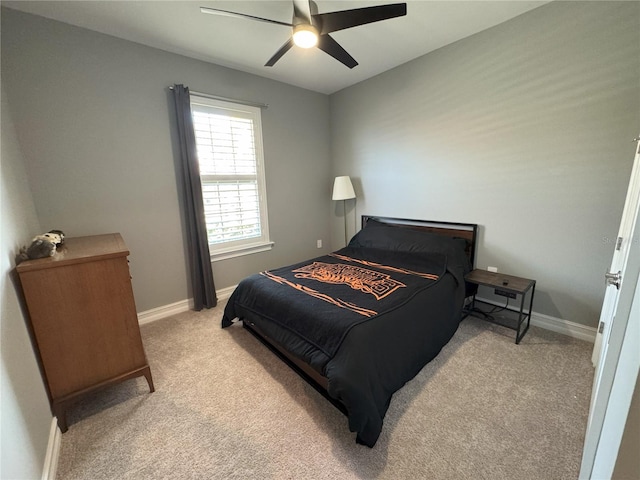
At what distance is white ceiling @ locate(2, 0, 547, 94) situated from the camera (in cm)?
192

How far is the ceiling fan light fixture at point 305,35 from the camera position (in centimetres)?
166

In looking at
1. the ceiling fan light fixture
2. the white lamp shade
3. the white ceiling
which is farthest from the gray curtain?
the white lamp shade

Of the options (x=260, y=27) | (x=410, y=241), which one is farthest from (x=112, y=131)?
(x=410, y=241)

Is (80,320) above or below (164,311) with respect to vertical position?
above

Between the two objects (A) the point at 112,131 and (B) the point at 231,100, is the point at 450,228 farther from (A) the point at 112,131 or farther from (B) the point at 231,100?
(A) the point at 112,131

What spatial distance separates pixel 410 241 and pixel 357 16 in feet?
6.65

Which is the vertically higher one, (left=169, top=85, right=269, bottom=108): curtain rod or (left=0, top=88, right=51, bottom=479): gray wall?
(left=169, top=85, right=269, bottom=108): curtain rod

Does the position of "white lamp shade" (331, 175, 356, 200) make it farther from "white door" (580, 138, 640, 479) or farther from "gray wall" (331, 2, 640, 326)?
"white door" (580, 138, 640, 479)

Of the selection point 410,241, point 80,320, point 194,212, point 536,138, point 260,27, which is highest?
point 260,27

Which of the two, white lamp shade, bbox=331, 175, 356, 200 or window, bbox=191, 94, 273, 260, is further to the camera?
white lamp shade, bbox=331, 175, 356, 200

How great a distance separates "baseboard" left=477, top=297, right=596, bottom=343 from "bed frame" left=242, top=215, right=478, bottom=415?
61 centimetres

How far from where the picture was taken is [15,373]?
1.13 m

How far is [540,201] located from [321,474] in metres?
2.61

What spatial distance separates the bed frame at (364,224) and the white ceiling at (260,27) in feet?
5.91
